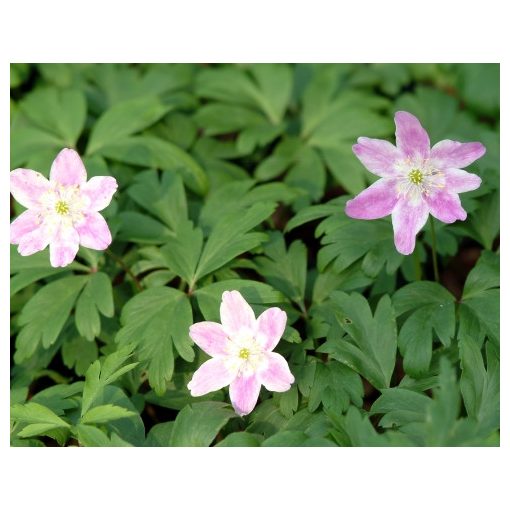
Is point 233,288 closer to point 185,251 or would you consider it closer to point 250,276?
point 185,251

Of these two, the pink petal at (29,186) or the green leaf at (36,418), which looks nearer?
the green leaf at (36,418)

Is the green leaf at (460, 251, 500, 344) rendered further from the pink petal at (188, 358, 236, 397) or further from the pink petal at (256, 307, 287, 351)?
the pink petal at (188, 358, 236, 397)

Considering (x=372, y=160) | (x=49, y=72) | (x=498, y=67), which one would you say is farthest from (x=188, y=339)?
(x=498, y=67)

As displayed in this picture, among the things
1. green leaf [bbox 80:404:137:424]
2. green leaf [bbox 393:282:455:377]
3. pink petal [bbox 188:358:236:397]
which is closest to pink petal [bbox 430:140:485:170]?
green leaf [bbox 393:282:455:377]

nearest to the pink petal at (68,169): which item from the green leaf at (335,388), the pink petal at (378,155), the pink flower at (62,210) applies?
the pink flower at (62,210)

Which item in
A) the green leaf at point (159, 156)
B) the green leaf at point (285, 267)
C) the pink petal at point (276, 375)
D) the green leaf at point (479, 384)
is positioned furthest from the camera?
the green leaf at point (159, 156)

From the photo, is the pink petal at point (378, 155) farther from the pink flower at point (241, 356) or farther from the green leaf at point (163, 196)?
the green leaf at point (163, 196)

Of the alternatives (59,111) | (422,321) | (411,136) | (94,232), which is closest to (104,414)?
(94,232)
